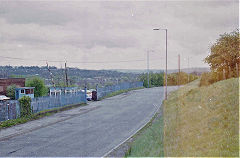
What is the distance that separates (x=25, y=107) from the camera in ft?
72.4

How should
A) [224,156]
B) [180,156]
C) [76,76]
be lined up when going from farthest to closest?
1. [76,76]
2. [180,156]
3. [224,156]

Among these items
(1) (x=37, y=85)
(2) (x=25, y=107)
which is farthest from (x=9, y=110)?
(1) (x=37, y=85)

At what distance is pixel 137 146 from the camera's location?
11.9 meters

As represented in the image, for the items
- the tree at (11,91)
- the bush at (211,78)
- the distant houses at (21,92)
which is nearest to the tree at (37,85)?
the tree at (11,91)

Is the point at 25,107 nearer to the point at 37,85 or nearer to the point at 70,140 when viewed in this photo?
the point at 70,140

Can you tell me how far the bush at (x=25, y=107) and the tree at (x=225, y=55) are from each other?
46.0 feet

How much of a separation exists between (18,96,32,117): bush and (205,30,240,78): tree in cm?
1402

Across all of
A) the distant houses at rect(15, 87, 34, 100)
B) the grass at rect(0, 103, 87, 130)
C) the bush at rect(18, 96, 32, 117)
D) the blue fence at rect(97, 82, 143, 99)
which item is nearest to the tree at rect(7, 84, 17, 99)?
the distant houses at rect(15, 87, 34, 100)

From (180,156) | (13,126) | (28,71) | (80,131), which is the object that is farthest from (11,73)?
(180,156)

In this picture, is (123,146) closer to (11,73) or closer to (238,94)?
(238,94)

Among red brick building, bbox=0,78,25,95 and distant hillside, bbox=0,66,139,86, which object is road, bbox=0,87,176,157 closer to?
distant hillside, bbox=0,66,139,86

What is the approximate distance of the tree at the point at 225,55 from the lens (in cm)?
1839

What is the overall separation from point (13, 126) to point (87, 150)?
30.1 feet

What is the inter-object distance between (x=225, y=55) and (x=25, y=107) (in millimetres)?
15189
